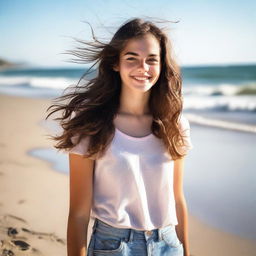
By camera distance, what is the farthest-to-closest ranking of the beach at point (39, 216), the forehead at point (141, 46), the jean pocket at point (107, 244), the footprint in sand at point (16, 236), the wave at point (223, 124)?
the wave at point (223, 124), the beach at point (39, 216), the footprint in sand at point (16, 236), the forehead at point (141, 46), the jean pocket at point (107, 244)

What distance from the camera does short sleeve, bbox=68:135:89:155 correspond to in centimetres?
205

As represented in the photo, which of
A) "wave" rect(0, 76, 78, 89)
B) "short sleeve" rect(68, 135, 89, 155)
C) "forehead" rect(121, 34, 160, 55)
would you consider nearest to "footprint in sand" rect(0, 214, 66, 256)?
"short sleeve" rect(68, 135, 89, 155)

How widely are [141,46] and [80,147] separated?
2.16ft

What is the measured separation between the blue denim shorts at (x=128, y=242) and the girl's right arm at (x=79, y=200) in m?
0.07

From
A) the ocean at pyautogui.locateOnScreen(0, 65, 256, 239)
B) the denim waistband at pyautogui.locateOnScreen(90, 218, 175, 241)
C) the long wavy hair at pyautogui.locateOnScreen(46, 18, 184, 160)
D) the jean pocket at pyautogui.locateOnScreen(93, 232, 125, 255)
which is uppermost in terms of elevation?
the long wavy hair at pyautogui.locateOnScreen(46, 18, 184, 160)

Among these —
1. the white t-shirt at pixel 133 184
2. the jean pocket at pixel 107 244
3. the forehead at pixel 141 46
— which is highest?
the forehead at pixel 141 46

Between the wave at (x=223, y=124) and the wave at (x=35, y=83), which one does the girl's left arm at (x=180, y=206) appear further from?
the wave at (x=35, y=83)

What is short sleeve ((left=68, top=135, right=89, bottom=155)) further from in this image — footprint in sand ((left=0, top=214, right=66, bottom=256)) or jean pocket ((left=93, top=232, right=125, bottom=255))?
footprint in sand ((left=0, top=214, right=66, bottom=256))

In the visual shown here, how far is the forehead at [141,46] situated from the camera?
222 centimetres

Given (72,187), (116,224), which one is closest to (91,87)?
(72,187)

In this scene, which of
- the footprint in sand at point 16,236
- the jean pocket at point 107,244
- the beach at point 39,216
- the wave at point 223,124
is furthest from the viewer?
the wave at point 223,124

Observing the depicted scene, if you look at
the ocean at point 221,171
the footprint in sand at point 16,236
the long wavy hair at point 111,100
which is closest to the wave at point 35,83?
the ocean at point 221,171

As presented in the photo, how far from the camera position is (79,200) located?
2.08 metres

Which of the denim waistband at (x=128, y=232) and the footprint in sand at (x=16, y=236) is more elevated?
the denim waistband at (x=128, y=232)
